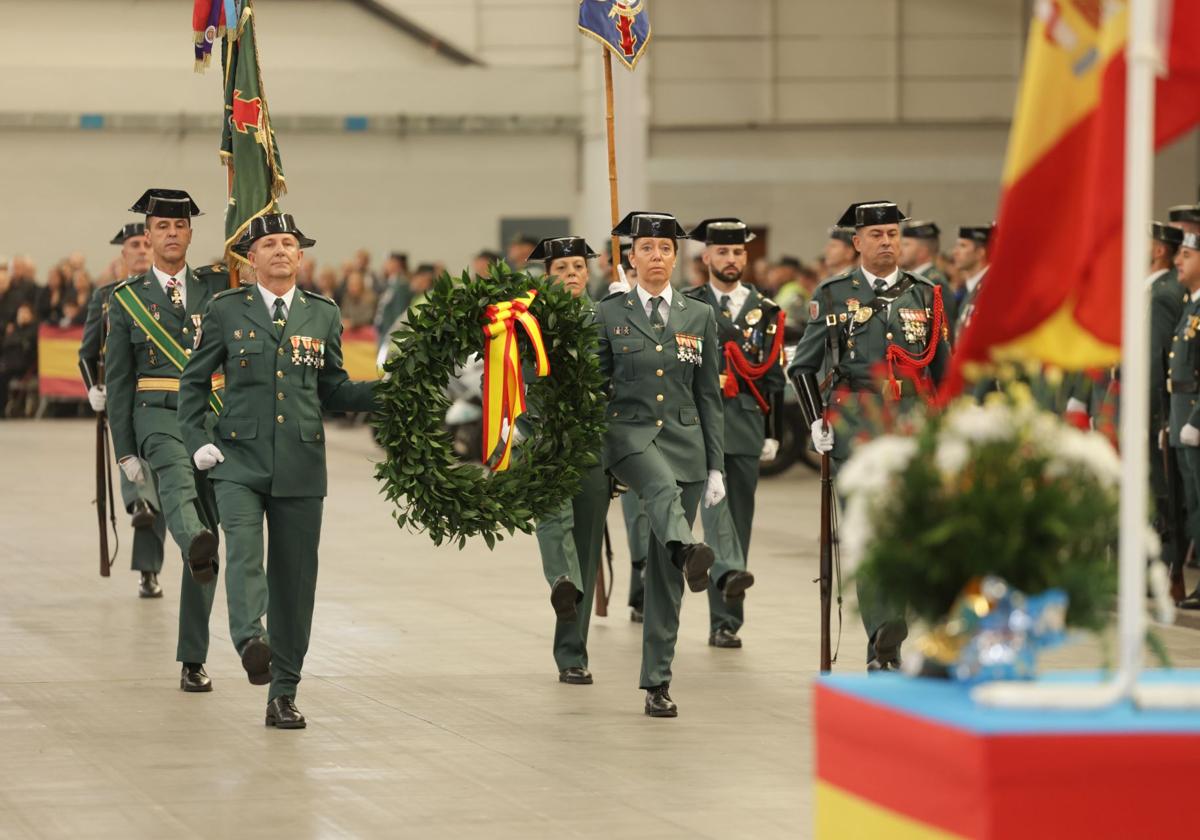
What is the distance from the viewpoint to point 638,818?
681cm

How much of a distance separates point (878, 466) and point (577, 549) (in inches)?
195

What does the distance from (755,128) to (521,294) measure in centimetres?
2364

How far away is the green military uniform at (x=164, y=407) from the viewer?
30.3 ft

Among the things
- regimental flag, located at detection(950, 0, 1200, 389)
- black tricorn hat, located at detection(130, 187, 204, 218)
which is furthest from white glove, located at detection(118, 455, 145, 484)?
regimental flag, located at detection(950, 0, 1200, 389)

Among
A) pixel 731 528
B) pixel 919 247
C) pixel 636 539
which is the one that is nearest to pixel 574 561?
pixel 731 528

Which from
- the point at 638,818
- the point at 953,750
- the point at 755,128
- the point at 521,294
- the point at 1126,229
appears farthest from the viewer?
the point at 755,128

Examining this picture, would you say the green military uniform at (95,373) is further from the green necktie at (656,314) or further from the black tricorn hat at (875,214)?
the black tricorn hat at (875,214)

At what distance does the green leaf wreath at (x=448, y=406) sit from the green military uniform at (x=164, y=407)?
1019 mm

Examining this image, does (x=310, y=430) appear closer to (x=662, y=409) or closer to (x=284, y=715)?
(x=284, y=715)

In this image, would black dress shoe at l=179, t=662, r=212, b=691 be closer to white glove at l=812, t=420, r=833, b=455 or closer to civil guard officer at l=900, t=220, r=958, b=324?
white glove at l=812, t=420, r=833, b=455

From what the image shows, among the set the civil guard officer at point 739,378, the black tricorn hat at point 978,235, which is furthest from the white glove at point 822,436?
the black tricorn hat at point 978,235

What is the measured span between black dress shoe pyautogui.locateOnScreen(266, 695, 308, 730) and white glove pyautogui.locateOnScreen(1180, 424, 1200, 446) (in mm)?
5487

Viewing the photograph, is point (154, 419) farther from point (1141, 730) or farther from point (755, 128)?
point (755, 128)

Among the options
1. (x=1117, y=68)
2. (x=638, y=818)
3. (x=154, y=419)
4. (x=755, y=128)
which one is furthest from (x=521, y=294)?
(x=755, y=128)
